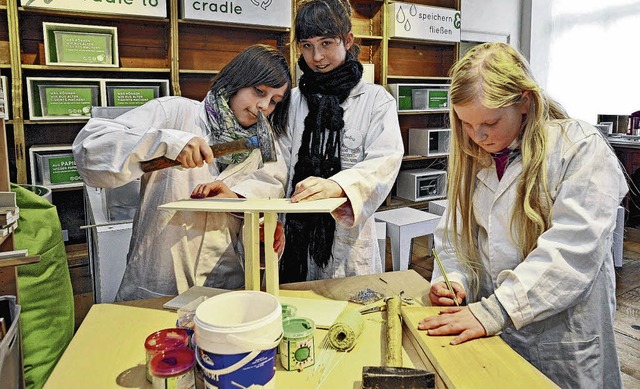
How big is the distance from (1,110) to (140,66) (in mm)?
2814

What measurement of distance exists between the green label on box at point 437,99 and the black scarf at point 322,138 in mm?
3367

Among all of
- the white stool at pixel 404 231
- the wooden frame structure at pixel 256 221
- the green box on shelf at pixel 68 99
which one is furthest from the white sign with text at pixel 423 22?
the wooden frame structure at pixel 256 221

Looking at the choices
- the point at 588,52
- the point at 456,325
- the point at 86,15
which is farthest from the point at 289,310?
the point at 588,52

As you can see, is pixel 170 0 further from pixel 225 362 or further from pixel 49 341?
pixel 225 362

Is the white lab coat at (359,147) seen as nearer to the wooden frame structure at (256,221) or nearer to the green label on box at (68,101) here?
the wooden frame structure at (256,221)

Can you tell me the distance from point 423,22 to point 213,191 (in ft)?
12.9

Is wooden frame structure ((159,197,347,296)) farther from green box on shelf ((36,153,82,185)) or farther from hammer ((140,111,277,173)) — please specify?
green box on shelf ((36,153,82,185))

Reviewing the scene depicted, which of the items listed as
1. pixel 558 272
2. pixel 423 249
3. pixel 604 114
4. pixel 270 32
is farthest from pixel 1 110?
pixel 604 114

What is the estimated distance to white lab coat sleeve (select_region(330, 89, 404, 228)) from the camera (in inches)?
53.6

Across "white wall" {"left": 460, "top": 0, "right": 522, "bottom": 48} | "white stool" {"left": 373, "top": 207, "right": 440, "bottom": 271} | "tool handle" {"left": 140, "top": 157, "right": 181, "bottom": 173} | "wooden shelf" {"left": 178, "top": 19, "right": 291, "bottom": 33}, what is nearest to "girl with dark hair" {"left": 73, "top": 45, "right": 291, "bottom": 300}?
"tool handle" {"left": 140, "top": 157, "right": 181, "bottom": 173}

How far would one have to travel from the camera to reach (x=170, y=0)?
368 cm

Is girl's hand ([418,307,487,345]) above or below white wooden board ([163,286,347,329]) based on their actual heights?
above

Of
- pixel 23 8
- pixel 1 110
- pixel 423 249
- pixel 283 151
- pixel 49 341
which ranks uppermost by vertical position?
pixel 23 8

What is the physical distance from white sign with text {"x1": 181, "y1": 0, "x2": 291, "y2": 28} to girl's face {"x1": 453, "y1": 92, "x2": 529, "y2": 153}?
9.88ft
